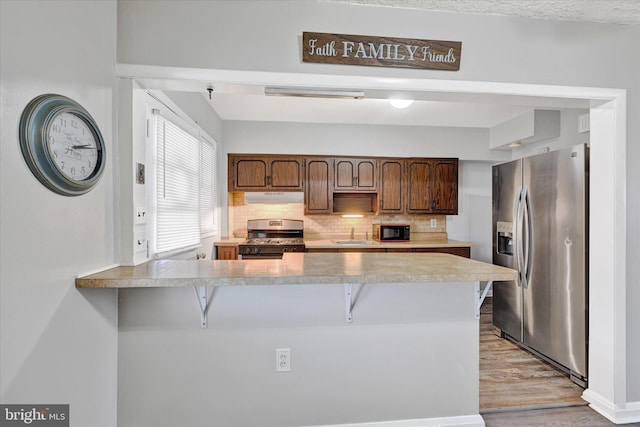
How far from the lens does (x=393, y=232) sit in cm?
438

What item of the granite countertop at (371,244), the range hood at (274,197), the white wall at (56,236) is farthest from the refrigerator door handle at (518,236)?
the white wall at (56,236)

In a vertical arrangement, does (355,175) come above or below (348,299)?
above

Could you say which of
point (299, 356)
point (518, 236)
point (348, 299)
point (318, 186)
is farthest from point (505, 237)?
point (299, 356)

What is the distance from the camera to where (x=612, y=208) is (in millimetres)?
2008

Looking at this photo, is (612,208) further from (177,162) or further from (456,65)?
(177,162)

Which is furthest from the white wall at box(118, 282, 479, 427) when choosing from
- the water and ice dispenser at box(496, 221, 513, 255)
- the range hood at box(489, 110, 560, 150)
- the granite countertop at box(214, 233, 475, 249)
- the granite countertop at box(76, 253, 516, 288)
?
the range hood at box(489, 110, 560, 150)

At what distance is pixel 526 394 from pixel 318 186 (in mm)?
3103

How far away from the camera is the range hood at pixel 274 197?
165 inches

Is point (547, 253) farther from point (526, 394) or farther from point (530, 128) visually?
point (530, 128)

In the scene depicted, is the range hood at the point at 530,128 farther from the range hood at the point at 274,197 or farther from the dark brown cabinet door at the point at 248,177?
the dark brown cabinet door at the point at 248,177

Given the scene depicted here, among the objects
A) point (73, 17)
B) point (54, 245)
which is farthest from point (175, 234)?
point (73, 17)

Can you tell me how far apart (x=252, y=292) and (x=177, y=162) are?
4.86ft

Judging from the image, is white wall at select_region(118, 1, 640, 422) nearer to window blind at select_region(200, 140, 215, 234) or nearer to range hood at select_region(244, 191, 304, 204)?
window blind at select_region(200, 140, 215, 234)

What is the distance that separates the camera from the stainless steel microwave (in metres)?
4.34
